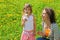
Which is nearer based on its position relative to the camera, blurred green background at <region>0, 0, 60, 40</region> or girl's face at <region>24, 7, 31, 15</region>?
girl's face at <region>24, 7, 31, 15</region>

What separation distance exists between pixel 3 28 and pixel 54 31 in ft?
16.0

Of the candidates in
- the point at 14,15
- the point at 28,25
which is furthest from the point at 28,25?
the point at 14,15

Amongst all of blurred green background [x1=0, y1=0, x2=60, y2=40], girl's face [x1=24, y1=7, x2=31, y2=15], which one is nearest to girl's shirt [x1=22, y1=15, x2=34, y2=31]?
girl's face [x1=24, y1=7, x2=31, y2=15]

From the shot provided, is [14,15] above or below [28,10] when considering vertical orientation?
below

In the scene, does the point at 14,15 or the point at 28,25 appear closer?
the point at 28,25

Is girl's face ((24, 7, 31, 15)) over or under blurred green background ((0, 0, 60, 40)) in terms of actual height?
over

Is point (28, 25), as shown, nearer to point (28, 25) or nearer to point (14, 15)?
point (28, 25)

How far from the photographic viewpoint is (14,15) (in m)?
10.9

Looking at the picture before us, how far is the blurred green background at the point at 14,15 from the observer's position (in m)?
9.17

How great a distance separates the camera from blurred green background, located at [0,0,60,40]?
917 cm

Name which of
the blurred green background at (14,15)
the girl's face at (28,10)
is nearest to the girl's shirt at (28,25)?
the girl's face at (28,10)

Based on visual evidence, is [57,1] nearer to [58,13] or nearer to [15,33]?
[58,13]

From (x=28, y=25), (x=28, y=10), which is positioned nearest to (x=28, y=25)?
(x=28, y=25)

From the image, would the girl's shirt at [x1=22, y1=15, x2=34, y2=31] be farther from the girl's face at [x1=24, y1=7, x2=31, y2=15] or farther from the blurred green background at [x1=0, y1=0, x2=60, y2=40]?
the blurred green background at [x1=0, y1=0, x2=60, y2=40]
